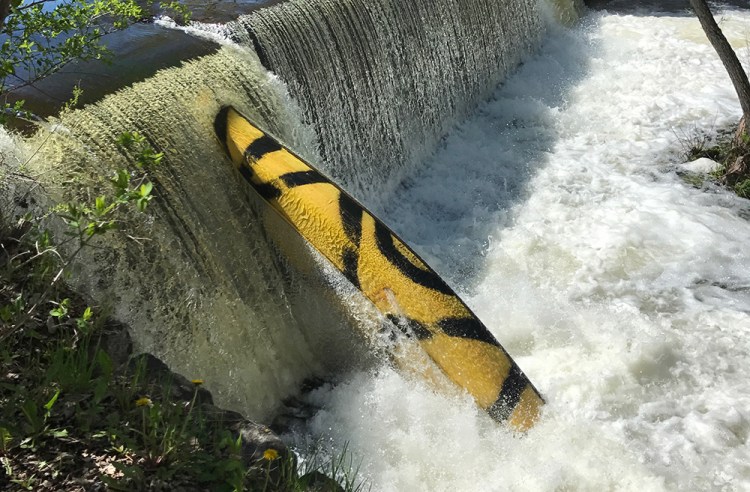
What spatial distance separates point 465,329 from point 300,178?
1.14 metres

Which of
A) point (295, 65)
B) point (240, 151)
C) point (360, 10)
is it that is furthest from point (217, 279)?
point (360, 10)

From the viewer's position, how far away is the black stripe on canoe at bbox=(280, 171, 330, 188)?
3.57 m

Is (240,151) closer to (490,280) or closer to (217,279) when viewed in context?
(217,279)

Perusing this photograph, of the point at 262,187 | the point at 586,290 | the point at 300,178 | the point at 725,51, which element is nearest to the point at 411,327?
the point at 300,178

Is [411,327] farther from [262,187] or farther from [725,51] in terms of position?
[725,51]

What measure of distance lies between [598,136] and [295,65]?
318 centimetres

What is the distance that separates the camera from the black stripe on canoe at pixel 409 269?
3.38 meters

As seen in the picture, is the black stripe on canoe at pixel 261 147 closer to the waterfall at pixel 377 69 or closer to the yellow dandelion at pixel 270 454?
the waterfall at pixel 377 69

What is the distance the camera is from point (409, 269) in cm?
340

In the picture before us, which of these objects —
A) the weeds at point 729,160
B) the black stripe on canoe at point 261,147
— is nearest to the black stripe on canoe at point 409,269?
the black stripe on canoe at point 261,147

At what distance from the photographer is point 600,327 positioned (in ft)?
13.6

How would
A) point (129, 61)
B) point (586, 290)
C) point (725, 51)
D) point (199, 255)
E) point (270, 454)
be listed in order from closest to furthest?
point (270, 454) → point (199, 255) → point (129, 61) → point (586, 290) → point (725, 51)

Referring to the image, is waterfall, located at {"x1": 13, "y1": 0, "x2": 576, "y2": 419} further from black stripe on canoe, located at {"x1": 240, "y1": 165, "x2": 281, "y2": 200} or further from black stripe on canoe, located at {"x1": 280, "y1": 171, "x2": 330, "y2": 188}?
black stripe on canoe, located at {"x1": 280, "y1": 171, "x2": 330, "y2": 188}

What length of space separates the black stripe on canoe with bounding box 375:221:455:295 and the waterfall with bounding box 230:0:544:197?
5.73 ft
